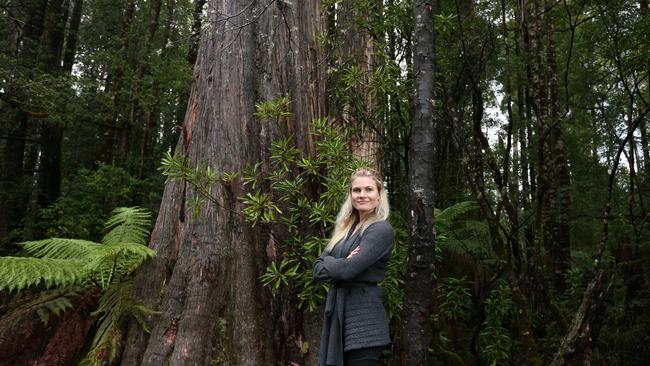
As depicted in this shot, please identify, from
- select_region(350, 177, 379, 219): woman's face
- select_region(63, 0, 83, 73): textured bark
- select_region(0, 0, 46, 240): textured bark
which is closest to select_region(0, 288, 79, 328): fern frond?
select_region(350, 177, 379, 219): woman's face

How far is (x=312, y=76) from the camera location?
449 centimetres

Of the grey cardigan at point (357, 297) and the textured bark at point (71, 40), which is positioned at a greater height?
the textured bark at point (71, 40)

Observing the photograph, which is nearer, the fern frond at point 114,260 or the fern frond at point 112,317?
the fern frond at point 112,317

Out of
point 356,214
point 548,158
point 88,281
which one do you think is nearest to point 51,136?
point 88,281

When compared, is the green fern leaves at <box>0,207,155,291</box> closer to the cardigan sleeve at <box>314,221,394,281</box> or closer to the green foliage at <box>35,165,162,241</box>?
the cardigan sleeve at <box>314,221,394,281</box>

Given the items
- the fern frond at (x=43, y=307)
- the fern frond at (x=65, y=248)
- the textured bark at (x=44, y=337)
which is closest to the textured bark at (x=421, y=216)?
the textured bark at (x=44, y=337)

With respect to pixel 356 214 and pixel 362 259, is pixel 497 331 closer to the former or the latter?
pixel 356 214

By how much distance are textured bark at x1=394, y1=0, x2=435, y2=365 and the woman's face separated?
0.85 ft

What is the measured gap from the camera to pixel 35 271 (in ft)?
12.5

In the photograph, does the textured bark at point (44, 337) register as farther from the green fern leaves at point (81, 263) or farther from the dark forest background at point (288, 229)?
the green fern leaves at point (81, 263)

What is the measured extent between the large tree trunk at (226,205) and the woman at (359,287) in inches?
39.0

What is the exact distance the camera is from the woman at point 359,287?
107 inches

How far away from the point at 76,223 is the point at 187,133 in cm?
748

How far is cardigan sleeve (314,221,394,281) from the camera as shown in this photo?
2.70 metres
